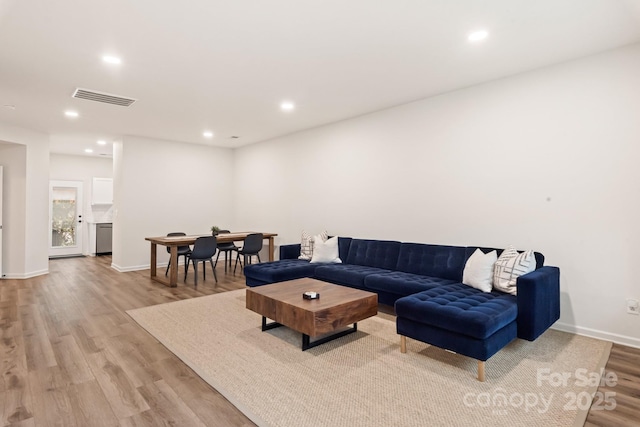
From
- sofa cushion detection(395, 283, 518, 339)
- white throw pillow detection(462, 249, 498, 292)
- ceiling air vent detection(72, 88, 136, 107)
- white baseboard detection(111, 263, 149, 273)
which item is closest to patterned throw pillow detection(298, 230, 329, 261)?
white throw pillow detection(462, 249, 498, 292)

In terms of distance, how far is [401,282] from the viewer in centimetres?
382

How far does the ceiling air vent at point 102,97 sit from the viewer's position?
4246mm

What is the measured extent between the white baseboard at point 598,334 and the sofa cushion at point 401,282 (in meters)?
1.13

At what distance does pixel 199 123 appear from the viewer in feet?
19.5

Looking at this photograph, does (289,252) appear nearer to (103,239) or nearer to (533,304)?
(533,304)

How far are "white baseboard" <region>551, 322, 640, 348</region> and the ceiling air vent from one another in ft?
19.1

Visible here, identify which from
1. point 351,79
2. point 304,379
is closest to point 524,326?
point 304,379

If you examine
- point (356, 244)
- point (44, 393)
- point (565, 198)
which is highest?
point (565, 198)

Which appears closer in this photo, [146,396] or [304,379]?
[146,396]

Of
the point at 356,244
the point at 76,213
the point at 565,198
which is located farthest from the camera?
the point at 76,213

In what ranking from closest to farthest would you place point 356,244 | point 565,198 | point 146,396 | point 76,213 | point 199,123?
1. point 146,396
2. point 565,198
3. point 356,244
4. point 199,123
5. point 76,213

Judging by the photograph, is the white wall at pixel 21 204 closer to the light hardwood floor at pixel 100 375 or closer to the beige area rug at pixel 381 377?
the light hardwood floor at pixel 100 375

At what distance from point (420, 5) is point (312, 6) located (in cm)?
80

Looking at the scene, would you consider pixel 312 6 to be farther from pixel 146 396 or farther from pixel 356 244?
pixel 356 244
